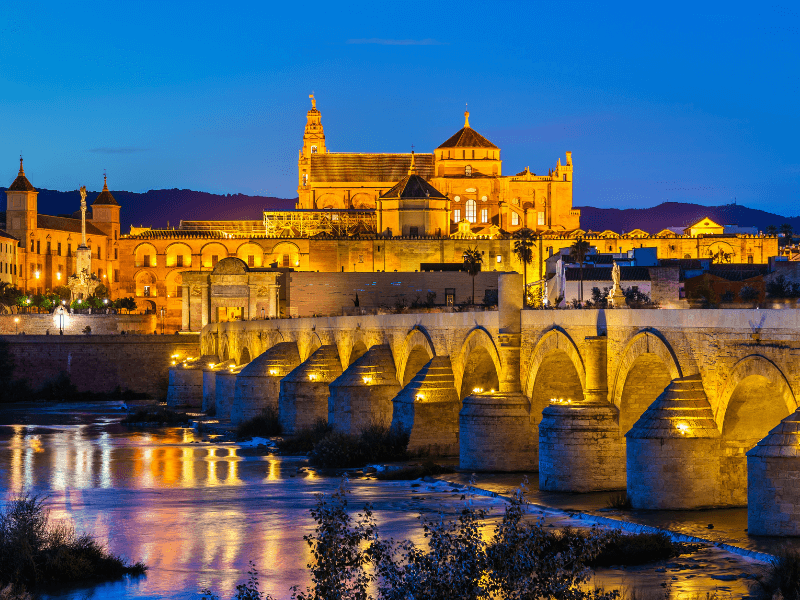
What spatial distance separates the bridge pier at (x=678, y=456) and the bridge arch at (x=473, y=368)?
960 centimetres

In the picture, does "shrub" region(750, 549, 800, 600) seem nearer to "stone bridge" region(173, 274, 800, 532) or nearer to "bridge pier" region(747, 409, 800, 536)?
"bridge pier" region(747, 409, 800, 536)

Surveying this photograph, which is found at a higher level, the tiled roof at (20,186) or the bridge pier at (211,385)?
the tiled roof at (20,186)

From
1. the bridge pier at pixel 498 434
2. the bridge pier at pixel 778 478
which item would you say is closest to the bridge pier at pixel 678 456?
the bridge pier at pixel 778 478

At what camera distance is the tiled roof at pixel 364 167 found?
106375 mm

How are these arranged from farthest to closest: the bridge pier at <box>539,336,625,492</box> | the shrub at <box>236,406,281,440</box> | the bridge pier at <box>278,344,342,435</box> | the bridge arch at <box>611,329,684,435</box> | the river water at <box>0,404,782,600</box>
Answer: the shrub at <box>236,406,281,440</box> < the bridge pier at <box>278,344,342,435</box> < the bridge arch at <box>611,329,684,435</box> < the bridge pier at <box>539,336,625,492</box> < the river water at <box>0,404,782,600</box>

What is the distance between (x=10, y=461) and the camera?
1328 inches

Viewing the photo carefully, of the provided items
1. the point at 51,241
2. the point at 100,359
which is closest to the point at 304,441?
the point at 100,359

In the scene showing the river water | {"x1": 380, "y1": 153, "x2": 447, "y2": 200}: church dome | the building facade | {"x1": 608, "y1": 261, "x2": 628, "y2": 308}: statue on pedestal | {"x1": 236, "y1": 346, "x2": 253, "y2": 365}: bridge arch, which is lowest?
the river water

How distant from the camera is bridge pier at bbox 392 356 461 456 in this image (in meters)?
30.0

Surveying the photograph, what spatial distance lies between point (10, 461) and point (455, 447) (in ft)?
42.3

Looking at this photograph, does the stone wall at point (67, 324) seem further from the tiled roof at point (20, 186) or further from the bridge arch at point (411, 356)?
the bridge arch at point (411, 356)

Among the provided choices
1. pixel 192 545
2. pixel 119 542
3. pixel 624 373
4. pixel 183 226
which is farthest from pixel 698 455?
pixel 183 226

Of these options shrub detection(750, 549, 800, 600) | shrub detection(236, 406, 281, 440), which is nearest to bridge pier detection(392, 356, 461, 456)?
shrub detection(236, 406, 281, 440)

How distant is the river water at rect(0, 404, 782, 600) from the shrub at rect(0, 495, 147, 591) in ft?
1.49
